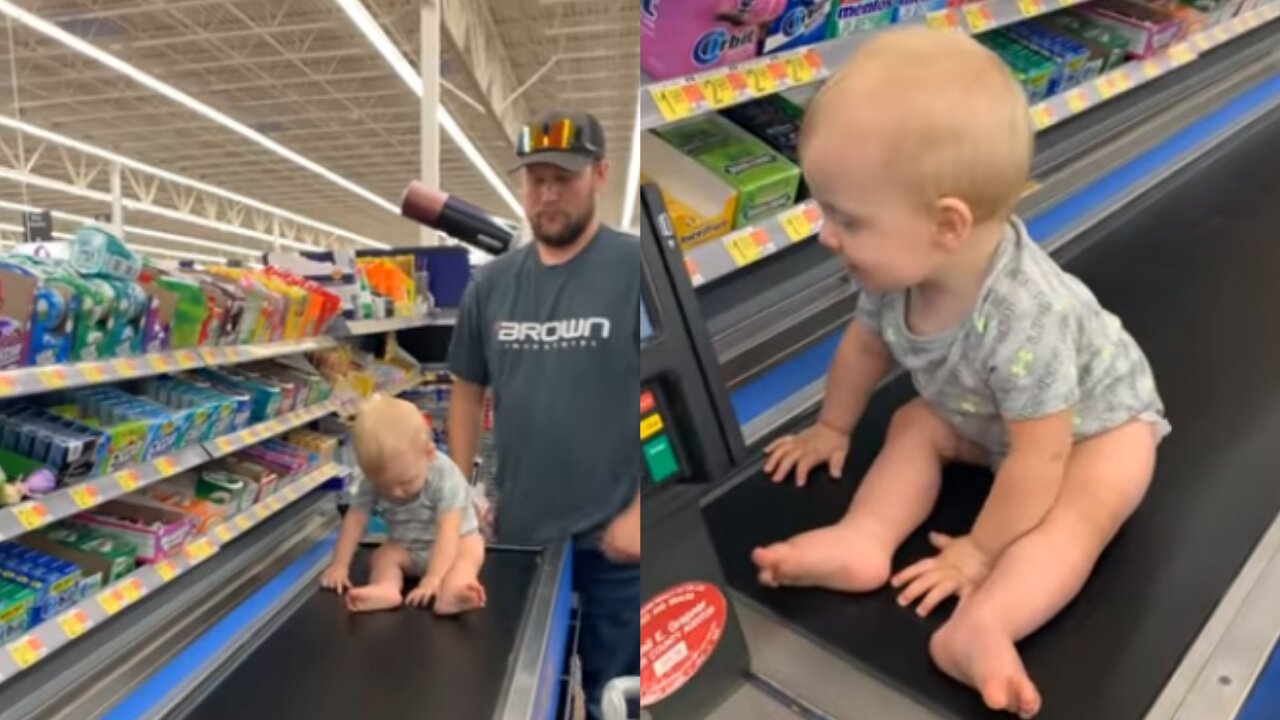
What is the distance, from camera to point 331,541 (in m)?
1.46

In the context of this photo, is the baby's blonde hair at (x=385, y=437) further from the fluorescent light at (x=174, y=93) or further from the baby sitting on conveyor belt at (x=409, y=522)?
the fluorescent light at (x=174, y=93)

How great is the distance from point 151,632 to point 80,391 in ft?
1.65

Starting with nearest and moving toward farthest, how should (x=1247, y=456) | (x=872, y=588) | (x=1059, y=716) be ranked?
(x=1059, y=716) < (x=872, y=588) < (x=1247, y=456)

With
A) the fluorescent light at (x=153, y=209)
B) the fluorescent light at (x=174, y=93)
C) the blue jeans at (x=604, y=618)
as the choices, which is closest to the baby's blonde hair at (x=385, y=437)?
the blue jeans at (x=604, y=618)

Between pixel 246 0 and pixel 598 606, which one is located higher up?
pixel 246 0

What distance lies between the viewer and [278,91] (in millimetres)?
8734

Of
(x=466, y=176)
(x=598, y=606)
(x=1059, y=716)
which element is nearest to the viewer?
(x=1059, y=716)

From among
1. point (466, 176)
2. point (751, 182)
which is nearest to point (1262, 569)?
point (751, 182)

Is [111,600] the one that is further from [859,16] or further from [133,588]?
[859,16]

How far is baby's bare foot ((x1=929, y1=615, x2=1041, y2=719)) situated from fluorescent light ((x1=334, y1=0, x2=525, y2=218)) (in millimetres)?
2092

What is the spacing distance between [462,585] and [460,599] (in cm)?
2

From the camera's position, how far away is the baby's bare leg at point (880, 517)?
75cm

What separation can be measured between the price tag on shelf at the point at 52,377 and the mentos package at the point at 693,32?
1041mm

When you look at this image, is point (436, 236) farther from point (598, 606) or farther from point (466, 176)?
point (466, 176)
